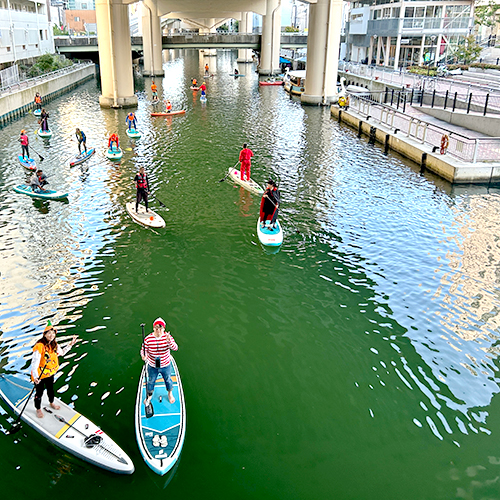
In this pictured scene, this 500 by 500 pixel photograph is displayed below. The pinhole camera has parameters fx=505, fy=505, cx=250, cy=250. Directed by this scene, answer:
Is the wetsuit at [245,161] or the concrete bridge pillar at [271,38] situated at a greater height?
the concrete bridge pillar at [271,38]

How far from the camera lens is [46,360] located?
867 centimetres

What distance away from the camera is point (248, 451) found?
864cm

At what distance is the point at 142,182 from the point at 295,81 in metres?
41.0

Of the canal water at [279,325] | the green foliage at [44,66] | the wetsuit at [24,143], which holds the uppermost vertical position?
the green foliage at [44,66]

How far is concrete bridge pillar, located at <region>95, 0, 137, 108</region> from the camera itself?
40.2 metres

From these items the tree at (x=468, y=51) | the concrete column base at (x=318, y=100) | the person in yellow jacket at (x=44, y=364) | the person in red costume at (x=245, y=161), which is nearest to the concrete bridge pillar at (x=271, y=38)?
the tree at (x=468, y=51)

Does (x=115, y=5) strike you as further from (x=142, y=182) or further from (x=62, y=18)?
(x=62, y=18)

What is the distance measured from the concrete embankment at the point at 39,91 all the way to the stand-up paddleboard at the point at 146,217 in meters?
23.1

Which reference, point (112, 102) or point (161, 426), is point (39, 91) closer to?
point (112, 102)

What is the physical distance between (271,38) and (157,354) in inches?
2913

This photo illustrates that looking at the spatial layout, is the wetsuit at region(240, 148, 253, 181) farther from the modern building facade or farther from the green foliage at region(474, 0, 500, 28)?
the green foliage at region(474, 0, 500, 28)

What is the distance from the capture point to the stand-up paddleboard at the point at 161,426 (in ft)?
26.4

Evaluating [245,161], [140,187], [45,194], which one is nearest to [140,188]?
[140,187]

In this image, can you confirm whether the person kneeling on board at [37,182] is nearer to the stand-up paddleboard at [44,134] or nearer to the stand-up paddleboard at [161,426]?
the stand-up paddleboard at [44,134]
